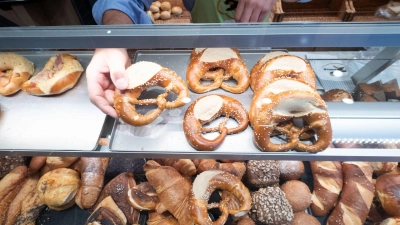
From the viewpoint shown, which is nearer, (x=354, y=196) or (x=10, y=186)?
(x=354, y=196)

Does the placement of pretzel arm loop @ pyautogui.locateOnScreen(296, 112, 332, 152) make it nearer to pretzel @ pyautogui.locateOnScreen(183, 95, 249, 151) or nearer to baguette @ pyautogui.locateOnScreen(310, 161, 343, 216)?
pretzel @ pyautogui.locateOnScreen(183, 95, 249, 151)

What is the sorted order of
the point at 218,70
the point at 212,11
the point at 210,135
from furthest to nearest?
the point at 212,11
the point at 218,70
the point at 210,135

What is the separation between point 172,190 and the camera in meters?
1.51

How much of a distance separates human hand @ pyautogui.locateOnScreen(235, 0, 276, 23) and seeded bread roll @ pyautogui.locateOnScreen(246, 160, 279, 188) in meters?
0.82

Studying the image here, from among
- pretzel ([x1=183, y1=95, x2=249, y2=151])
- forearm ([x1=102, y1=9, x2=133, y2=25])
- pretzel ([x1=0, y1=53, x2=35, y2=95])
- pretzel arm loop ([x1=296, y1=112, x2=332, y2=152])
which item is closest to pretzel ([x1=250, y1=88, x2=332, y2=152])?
pretzel arm loop ([x1=296, y1=112, x2=332, y2=152])

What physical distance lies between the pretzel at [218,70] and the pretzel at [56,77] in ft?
2.20

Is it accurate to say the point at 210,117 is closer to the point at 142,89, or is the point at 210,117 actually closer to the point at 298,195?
the point at 142,89

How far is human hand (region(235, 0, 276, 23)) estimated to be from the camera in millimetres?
1380

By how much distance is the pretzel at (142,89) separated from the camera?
131cm

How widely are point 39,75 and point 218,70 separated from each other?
3.42ft

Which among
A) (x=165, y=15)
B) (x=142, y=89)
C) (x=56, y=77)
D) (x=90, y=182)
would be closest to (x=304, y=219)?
(x=142, y=89)

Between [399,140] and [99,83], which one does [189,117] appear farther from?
[399,140]

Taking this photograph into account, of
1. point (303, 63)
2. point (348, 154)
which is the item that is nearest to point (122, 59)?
point (303, 63)

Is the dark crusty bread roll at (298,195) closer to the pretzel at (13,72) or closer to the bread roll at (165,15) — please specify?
the pretzel at (13,72)
